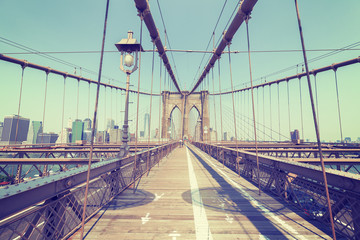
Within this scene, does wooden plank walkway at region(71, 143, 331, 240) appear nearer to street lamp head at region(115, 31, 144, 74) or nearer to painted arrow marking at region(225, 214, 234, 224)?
painted arrow marking at region(225, 214, 234, 224)

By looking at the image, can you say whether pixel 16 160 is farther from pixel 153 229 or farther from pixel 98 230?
pixel 153 229

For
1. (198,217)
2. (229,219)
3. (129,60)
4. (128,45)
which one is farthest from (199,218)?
(128,45)

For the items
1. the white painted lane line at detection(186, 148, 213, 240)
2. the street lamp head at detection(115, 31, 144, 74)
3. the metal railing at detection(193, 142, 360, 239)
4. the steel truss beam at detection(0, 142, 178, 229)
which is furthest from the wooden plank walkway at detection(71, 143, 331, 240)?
the street lamp head at detection(115, 31, 144, 74)

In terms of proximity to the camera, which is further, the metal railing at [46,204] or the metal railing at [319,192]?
the metal railing at [319,192]

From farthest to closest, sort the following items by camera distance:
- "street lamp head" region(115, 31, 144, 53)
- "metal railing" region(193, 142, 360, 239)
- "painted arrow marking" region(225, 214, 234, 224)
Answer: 1. "street lamp head" region(115, 31, 144, 53)
2. "painted arrow marking" region(225, 214, 234, 224)
3. "metal railing" region(193, 142, 360, 239)

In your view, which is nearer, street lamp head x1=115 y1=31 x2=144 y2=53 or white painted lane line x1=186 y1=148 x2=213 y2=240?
white painted lane line x1=186 y1=148 x2=213 y2=240

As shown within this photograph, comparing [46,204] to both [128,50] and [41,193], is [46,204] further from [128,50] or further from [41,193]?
[128,50]

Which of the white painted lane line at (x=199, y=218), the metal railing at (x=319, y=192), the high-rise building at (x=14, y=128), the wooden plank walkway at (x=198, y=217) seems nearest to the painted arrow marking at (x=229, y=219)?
the wooden plank walkway at (x=198, y=217)

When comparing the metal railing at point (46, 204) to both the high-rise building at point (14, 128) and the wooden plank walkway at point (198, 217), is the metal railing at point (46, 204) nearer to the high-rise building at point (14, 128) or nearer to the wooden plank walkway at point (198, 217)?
the wooden plank walkway at point (198, 217)

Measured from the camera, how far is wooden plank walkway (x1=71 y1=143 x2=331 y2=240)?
2.89 m

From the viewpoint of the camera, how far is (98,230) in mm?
2973

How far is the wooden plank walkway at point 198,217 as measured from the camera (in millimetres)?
2889

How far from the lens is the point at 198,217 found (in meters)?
3.46

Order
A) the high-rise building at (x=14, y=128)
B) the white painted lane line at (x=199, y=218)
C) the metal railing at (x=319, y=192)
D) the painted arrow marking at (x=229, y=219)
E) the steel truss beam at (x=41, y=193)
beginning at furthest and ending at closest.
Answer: the high-rise building at (x=14, y=128), the painted arrow marking at (x=229, y=219), the white painted lane line at (x=199, y=218), the metal railing at (x=319, y=192), the steel truss beam at (x=41, y=193)
